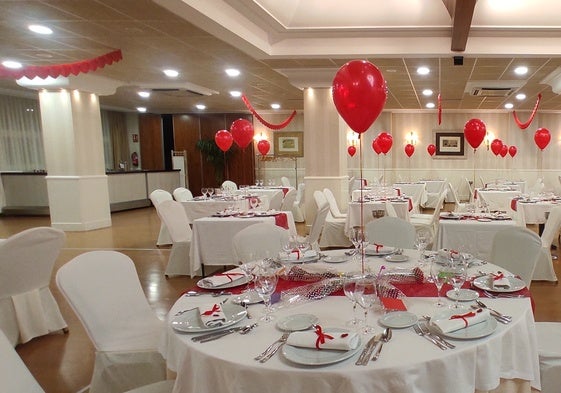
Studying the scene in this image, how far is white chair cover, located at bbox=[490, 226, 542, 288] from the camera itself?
2.72m

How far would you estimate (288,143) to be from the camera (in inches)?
584

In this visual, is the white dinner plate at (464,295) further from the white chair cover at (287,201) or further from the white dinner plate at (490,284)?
the white chair cover at (287,201)

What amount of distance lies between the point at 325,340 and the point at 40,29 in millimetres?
5444

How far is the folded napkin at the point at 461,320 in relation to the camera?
1554 millimetres

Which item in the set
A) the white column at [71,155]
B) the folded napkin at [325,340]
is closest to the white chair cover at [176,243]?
the folded napkin at [325,340]

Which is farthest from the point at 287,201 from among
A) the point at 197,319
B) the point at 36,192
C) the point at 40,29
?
the point at 36,192

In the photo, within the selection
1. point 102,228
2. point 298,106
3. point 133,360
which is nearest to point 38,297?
point 133,360

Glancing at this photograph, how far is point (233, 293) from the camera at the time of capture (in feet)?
6.95

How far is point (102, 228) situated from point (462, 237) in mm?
7374

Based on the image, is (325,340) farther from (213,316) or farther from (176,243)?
(176,243)

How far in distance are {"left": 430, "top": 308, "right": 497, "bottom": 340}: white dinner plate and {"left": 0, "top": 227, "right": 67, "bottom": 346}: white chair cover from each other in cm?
297

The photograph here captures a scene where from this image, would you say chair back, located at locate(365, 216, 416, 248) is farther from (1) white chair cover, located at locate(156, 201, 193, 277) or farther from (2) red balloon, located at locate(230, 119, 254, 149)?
(2) red balloon, located at locate(230, 119, 254, 149)

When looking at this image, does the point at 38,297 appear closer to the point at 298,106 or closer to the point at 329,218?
the point at 329,218

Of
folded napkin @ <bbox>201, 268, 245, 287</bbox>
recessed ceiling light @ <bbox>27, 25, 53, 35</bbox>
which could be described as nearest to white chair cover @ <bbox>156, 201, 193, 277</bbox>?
recessed ceiling light @ <bbox>27, 25, 53, 35</bbox>
